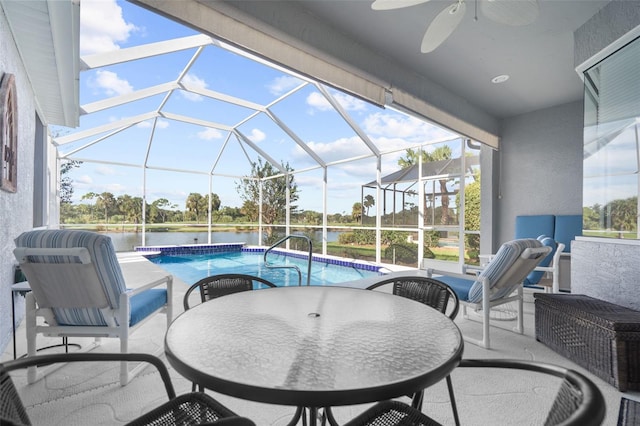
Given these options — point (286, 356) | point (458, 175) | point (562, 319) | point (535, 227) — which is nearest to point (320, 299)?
point (286, 356)

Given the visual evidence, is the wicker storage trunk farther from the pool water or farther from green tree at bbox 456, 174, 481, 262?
the pool water

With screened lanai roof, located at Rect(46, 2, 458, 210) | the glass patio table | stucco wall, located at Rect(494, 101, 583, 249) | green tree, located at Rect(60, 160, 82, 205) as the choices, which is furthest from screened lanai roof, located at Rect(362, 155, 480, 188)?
green tree, located at Rect(60, 160, 82, 205)

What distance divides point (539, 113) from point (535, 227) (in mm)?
1983

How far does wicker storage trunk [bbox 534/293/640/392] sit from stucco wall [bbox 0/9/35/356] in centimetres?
440

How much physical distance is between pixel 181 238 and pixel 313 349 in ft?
37.6

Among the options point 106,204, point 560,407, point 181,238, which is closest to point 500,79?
point 560,407

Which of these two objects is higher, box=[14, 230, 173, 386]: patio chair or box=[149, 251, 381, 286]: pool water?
box=[14, 230, 173, 386]: patio chair

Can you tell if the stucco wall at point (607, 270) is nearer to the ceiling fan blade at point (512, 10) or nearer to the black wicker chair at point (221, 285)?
the ceiling fan blade at point (512, 10)

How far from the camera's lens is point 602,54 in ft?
9.93

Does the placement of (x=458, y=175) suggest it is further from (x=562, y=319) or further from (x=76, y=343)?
(x=76, y=343)

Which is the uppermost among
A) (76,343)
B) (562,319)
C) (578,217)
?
(578,217)

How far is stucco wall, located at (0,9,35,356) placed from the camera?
258 centimetres

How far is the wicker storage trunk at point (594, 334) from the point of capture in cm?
204

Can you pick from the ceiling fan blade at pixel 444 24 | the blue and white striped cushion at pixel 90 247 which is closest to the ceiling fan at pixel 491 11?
A: the ceiling fan blade at pixel 444 24
